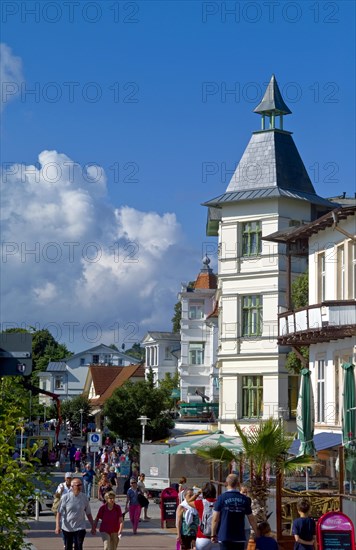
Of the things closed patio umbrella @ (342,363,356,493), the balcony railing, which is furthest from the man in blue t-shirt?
the balcony railing

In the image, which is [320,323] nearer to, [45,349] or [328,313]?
[328,313]

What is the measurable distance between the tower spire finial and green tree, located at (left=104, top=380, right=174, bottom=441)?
17452mm

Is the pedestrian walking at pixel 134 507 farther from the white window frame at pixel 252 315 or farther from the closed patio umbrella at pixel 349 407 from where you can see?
the white window frame at pixel 252 315

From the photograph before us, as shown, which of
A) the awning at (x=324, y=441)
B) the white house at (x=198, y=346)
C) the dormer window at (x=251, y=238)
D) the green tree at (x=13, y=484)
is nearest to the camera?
the green tree at (x=13, y=484)

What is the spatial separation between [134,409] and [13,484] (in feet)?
152

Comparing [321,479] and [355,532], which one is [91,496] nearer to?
[321,479]

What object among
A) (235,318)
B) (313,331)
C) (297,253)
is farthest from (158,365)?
(313,331)

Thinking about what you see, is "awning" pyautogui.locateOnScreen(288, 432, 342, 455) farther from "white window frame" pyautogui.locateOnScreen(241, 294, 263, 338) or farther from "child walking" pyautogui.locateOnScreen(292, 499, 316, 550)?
Result: "child walking" pyautogui.locateOnScreen(292, 499, 316, 550)

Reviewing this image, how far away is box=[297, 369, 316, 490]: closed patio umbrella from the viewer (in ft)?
98.7

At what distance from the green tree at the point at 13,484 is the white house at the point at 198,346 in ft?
157

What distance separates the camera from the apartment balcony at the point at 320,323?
108 ft

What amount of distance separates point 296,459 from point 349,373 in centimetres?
722

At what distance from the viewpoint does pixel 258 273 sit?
46719 mm

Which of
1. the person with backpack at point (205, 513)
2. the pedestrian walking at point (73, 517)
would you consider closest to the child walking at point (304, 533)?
the person with backpack at point (205, 513)
